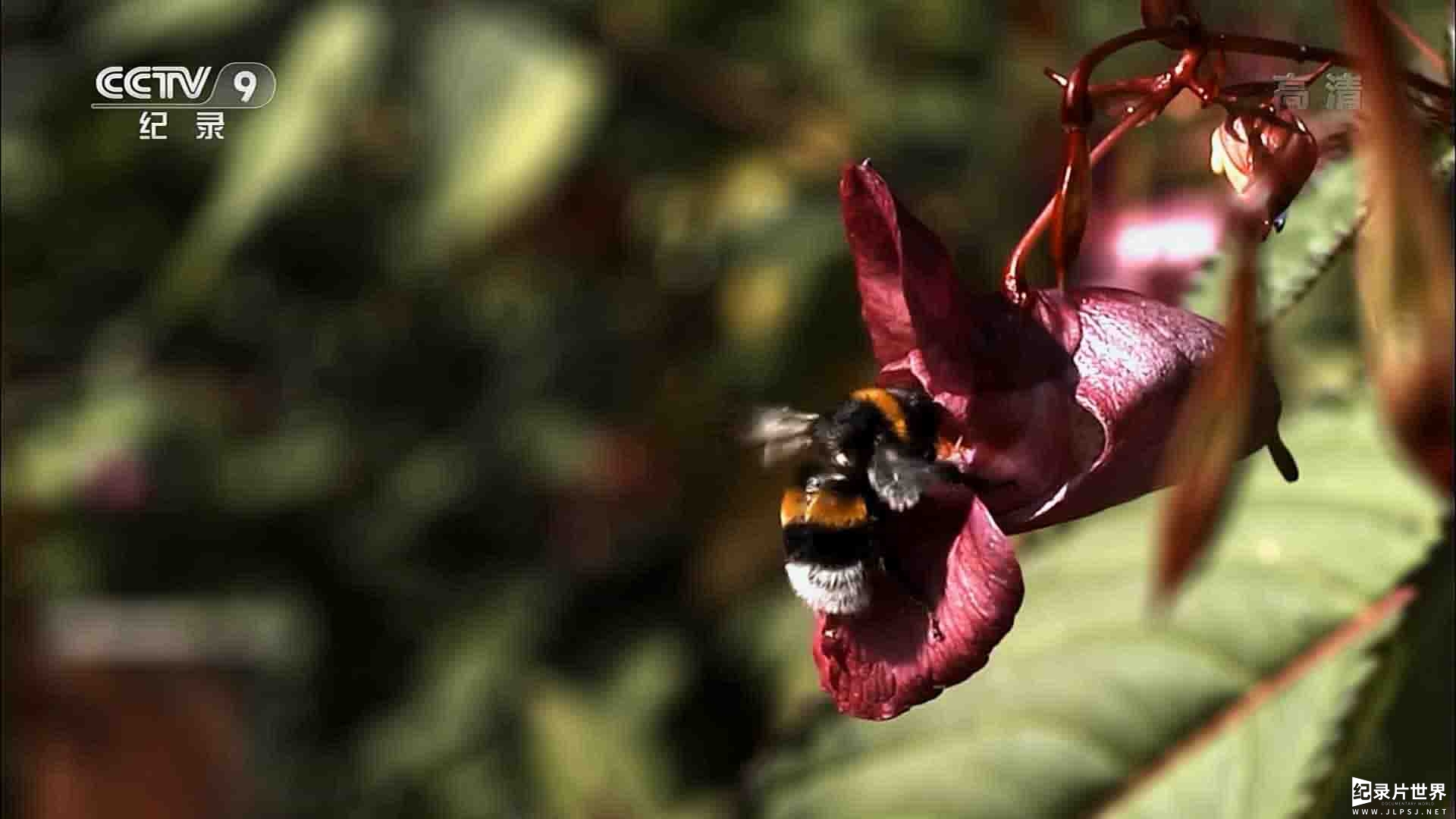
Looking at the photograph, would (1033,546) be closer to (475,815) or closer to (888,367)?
(888,367)

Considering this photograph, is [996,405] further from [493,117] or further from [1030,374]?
[493,117]

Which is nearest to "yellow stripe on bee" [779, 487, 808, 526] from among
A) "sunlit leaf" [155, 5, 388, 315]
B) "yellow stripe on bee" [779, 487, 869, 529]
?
"yellow stripe on bee" [779, 487, 869, 529]

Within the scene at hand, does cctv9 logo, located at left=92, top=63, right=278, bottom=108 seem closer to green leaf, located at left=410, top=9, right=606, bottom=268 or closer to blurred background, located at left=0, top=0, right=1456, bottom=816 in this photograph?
blurred background, located at left=0, top=0, right=1456, bottom=816

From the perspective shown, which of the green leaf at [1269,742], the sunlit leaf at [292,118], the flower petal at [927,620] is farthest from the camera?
the sunlit leaf at [292,118]

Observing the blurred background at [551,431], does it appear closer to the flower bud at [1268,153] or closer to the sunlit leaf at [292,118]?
the sunlit leaf at [292,118]

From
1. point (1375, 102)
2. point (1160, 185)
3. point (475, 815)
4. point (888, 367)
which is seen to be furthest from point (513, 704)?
point (1375, 102)

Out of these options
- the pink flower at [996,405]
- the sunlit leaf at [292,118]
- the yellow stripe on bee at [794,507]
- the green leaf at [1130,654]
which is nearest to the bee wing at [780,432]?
the yellow stripe on bee at [794,507]

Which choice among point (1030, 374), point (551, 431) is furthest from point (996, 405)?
point (551, 431)

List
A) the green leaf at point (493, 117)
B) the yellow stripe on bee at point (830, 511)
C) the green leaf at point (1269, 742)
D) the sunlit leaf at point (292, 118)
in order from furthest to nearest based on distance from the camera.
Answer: the sunlit leaf at point (292, 118)
the green leaf at point (493, 117)
the green leaf at point (1269, 742)
the yellow stripe on bee at point (830, 511)
